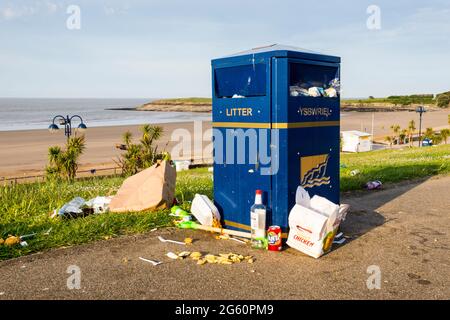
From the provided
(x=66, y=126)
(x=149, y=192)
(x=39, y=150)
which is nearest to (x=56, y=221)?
(x=149, y=192)

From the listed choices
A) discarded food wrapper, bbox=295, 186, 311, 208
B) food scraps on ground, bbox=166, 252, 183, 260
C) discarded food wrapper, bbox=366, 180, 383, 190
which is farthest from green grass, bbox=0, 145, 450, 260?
discarded food wrapper, bbox=366, 180, 383, 190

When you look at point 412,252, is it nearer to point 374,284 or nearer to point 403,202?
point 374,284

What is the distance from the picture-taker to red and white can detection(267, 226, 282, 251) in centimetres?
443

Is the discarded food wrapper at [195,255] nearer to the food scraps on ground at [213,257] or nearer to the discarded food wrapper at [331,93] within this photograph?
the food scraps on ground at [213,257]

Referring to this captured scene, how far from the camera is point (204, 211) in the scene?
5145 mm

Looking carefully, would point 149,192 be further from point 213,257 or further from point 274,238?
point 274,238

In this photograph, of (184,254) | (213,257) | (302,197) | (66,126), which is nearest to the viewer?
(213,257)

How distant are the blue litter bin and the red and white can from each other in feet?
0.58

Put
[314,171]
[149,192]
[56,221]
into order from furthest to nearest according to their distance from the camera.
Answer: [149,192] → [56,221] → [314,171]

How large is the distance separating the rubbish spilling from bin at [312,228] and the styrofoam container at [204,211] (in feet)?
3.47

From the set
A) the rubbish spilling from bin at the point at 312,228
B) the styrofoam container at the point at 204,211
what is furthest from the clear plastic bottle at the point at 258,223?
the styrofoam container at the point at 204,211

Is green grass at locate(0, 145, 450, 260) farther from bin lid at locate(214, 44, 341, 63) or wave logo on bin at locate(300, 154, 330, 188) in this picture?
bin lid at locate(214, 44, 341, 63)

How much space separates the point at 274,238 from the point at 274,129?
1115 millimetres
